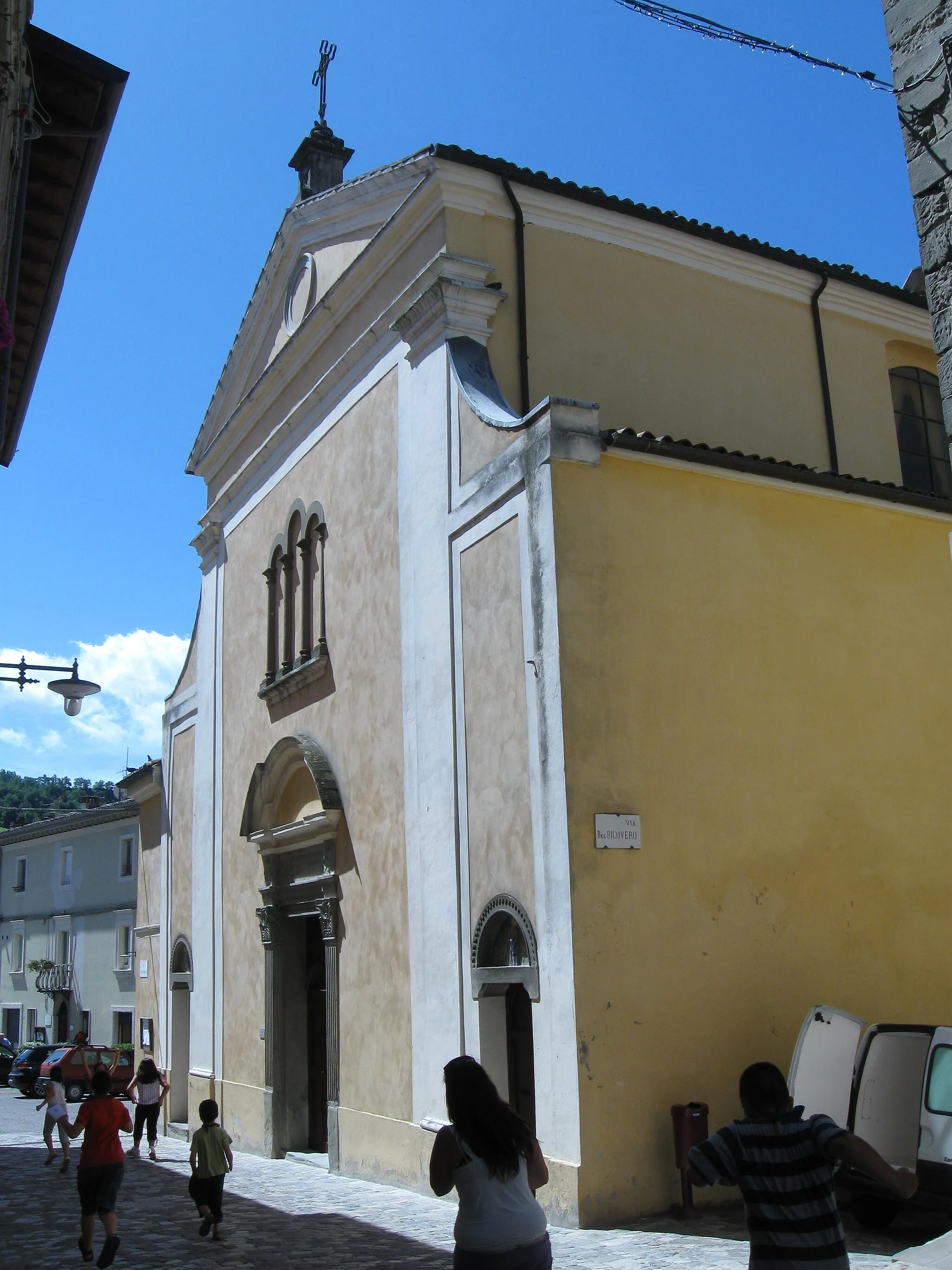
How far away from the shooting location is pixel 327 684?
14.5m

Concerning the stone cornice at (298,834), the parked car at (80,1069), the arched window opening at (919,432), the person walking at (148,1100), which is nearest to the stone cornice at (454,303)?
the stone cornice at (298,834)

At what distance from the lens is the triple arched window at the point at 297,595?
15.2 metres

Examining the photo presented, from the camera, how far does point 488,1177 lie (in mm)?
4203

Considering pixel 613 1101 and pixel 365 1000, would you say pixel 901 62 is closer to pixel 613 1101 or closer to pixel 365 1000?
pixel 613 1101

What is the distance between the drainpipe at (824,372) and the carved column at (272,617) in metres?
7.22

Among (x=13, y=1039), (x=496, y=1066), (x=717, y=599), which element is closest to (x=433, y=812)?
(x=496, y=1066)

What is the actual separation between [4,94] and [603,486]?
5059mm

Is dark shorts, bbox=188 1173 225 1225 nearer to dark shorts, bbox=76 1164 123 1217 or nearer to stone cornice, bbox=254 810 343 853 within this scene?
dark shorts, bbox=76 1164 123 1217

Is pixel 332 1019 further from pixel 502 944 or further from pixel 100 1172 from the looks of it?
pixel 100 1172

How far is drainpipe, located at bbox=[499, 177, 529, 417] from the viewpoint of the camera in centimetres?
1272

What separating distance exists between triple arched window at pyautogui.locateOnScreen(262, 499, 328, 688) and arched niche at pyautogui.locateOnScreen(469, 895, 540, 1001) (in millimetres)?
5012

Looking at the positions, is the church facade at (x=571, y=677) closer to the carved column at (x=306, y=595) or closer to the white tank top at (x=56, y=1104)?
the carved column at (x=306, y=595)

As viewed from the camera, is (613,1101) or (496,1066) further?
(496,1066)

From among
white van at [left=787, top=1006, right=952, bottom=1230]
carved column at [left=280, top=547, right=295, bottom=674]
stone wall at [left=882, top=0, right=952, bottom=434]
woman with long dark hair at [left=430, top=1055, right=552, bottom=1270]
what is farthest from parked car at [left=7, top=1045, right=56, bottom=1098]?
stone wall at [left=882, top=0, right=952, bottom=434]
